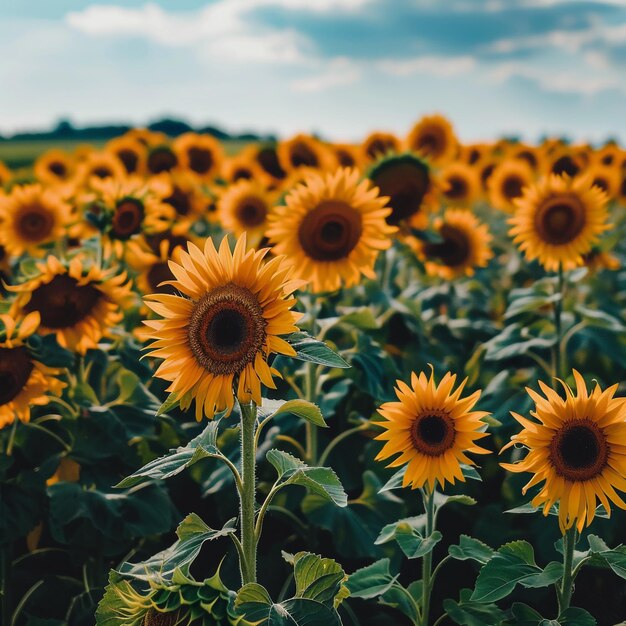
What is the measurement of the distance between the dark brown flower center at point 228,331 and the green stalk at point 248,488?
0.50ft

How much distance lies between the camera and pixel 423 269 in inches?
213

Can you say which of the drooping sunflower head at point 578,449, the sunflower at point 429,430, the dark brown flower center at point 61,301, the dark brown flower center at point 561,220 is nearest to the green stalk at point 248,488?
the sunflower at point 429,430

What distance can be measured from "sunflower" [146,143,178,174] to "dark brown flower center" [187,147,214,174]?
463mm

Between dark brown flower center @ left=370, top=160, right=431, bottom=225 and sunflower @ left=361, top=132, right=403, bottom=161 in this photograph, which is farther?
sunflower @ left=361, top=132, right=403, bottom=161

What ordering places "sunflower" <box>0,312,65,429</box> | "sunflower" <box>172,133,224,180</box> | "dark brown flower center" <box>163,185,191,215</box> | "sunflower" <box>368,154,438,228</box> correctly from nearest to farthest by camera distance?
"sunflower" <box>0,312,65,429</box> → "sunflower" <box>368,154,438,228</box> → "dark brown flower center" <box>163,185,191,215</box> → "sunflower" <box>172,133,224,180</box>

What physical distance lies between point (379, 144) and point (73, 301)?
4.87 m

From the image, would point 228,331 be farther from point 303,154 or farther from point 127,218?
point 303,154

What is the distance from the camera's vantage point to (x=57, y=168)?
9.43 meters

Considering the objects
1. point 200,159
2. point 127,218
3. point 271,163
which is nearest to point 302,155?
point 271,163

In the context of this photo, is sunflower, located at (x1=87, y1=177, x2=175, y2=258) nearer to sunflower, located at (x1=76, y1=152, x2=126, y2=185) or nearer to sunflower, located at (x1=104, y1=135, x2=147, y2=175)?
sunflower, located at (x1=76, y1=152, x2=126, y2=185)

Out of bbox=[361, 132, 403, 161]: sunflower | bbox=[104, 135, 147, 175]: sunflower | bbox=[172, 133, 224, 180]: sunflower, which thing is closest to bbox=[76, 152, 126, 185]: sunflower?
bbox=[104, 135, 147, 175]: sunflower

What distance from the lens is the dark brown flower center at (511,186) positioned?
7.78 meters

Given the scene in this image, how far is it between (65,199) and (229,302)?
3706 millimetres

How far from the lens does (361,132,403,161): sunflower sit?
7.93m
